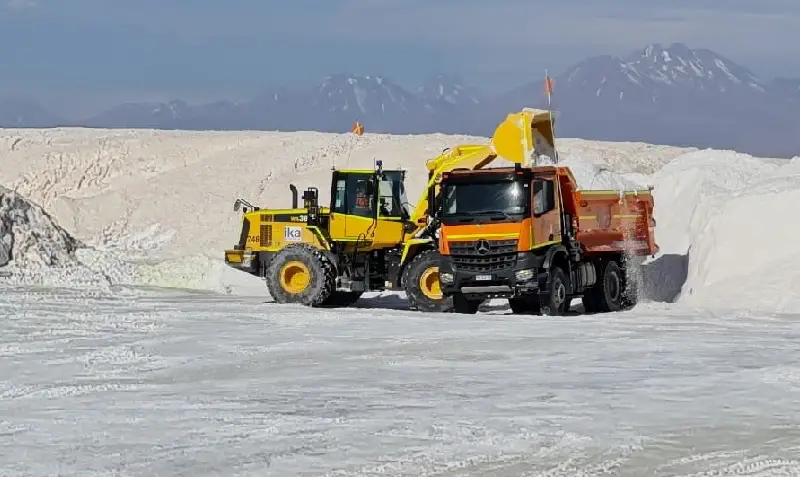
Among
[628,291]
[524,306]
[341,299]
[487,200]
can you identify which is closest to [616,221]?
[628,291]

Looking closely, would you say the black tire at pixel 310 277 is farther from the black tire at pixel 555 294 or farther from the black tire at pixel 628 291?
the black tire at pixel 628 291

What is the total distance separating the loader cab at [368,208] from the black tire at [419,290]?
1.09 metres

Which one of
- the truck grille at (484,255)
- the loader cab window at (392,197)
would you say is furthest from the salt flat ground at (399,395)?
the loader cab window at (392,197)

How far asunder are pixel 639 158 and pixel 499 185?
110ft

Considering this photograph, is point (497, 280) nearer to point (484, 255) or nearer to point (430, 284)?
point (484, 255)

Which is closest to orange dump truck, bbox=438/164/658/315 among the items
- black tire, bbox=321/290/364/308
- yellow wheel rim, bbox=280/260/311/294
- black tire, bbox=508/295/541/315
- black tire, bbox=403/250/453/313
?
black tire, bbox=403/250/453/313

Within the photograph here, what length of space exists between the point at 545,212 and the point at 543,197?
0.22m

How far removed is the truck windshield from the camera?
17350 mm

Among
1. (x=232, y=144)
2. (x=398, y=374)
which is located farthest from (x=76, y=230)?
(x=398, y=374)

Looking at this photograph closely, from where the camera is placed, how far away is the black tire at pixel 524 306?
19041mm

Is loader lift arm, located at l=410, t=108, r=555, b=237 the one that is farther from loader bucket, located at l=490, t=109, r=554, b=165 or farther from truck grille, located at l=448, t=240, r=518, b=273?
truck grille, located at l=448, t=240, r=518, b=273

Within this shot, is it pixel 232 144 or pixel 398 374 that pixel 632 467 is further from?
pixel 232 144

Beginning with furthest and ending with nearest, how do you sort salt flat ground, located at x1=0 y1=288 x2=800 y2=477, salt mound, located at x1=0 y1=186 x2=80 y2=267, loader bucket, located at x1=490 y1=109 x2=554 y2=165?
salt mound, located at x1=0 y1=186 x2=80 y2=267
loader bucket, located at x1=490 y1=109 x2=554 y2=165
salt flat ground, located at x1=0 y1=288 x2=800 y2=477

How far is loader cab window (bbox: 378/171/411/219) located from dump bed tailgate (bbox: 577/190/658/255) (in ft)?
9.17
